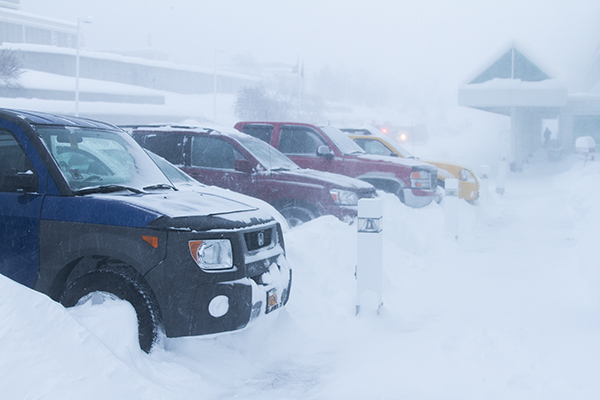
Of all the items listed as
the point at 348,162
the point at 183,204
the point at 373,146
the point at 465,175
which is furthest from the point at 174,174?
the point at 465,175

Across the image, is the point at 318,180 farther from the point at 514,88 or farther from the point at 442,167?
the point at 514,88

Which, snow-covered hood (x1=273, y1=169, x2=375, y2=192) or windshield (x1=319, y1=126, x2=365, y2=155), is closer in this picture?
snow-covered hood (x1=273, y1=169, x2=375, y2=192)

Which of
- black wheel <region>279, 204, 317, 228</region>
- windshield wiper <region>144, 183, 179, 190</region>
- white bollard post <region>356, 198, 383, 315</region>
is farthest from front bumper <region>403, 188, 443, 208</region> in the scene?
windshield wiper <region>144, 183, 179, 190</region>

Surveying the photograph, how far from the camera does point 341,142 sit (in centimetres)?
1211

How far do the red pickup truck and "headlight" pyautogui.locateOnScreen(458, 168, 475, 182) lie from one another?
9.19ft

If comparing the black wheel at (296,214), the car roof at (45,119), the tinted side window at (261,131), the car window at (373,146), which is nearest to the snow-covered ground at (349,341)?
the black wheel at (296,214)

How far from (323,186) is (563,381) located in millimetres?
4910

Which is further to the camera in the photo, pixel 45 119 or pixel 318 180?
pixel 318 180

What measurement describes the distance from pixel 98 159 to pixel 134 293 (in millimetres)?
1439

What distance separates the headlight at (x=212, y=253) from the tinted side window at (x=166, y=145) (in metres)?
4.99

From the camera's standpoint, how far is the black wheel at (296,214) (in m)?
8.49

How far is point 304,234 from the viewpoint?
23.2 ft

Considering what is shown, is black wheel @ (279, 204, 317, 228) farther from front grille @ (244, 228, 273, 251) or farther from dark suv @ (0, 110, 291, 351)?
dark suv @ (0, 110, 291, 351)

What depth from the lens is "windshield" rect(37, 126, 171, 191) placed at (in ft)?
15.1
